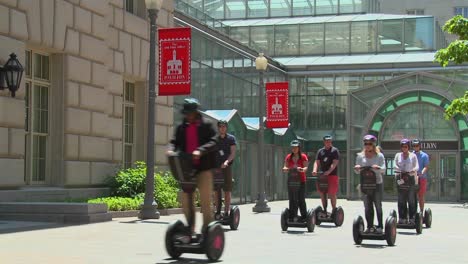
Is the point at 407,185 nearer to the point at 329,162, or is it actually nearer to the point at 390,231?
the point at 329,162

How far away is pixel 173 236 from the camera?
9164mm

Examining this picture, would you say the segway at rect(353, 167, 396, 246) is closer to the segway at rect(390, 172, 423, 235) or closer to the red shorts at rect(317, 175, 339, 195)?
the segway at rect(390, 172, 423, 235)

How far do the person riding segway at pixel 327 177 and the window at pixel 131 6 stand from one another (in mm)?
8451

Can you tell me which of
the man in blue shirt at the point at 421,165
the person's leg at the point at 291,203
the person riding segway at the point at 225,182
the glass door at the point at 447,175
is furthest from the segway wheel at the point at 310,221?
the glass door at the point at 447,175

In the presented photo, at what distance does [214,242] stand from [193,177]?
0.83 meters

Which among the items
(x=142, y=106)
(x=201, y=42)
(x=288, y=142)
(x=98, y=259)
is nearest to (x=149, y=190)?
(x=142, y=106)

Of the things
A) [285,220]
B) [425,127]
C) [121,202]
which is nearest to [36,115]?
[121,202]

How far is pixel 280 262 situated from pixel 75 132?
31.8 feet

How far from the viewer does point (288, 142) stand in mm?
37594

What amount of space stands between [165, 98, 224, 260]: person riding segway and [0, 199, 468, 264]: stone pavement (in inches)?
10.1

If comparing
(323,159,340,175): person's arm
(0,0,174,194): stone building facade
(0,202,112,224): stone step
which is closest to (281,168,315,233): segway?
(323,159,340,175): person's arm

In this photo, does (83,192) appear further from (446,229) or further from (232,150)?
(446,229)

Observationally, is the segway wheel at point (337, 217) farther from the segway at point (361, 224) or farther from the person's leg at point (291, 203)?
the segway at point (361, 224)

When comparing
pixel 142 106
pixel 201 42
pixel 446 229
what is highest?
pixel 201 42
